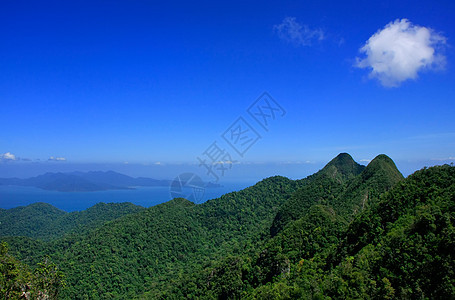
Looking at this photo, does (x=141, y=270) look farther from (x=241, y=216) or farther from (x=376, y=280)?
(x=376, y=280)

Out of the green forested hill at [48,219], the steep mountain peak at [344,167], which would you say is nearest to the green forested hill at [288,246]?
the steep mountain peak at [344,167]

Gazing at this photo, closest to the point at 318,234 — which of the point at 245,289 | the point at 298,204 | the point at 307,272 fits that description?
the point at 307,272

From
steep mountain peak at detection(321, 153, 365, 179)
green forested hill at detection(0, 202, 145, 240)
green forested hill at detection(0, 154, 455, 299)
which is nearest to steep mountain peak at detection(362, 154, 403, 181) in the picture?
green forested hill at detection(0, 154, 455, 299)

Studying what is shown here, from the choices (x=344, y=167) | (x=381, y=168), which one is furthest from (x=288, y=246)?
(x=344, y=167)

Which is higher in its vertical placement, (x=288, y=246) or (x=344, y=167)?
(x=344, y=167)

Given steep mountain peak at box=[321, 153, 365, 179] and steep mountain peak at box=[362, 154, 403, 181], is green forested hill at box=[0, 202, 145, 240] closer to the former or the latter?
steep mountain peak at box=[321, 153, 365, 179]

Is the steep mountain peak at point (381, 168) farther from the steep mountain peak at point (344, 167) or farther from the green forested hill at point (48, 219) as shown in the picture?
the green forested hill at point (48, 219)

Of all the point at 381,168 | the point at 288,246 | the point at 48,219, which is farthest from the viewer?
the point at 48,219

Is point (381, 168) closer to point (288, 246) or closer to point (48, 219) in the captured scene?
point (288, 246)

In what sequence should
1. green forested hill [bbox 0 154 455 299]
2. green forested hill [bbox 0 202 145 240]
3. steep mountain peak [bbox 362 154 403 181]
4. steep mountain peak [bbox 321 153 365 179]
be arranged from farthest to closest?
green forested hill [bbox 0 202 145 240]
steep mountain peak [bbox 321 153 365 179]
steep mountain peak [bbox 362 154 403 181]
green forested hill [bbox 0 154 455 299]
